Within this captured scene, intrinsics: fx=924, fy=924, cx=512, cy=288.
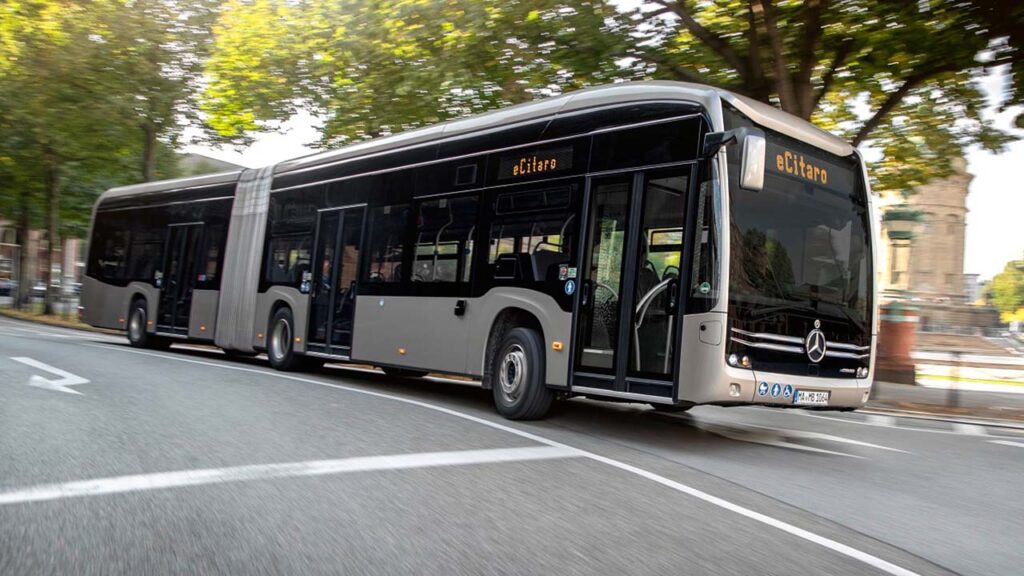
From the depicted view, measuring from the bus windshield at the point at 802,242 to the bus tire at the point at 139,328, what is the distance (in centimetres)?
1465

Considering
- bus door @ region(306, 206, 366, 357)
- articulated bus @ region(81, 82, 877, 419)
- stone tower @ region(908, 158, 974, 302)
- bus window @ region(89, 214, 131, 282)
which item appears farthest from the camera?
stone tower @ region(908, 158, 974, 302)

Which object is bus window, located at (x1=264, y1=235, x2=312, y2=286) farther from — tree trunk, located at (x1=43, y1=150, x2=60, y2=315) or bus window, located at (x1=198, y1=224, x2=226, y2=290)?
A: tree trunk, located at (x1=43, y1=150, x2=60, y2=315)

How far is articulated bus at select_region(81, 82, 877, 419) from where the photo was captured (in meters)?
7.79

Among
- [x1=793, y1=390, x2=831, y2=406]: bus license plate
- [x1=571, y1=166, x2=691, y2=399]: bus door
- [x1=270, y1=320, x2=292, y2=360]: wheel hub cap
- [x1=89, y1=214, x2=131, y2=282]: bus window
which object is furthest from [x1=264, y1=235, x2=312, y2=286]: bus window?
[x1=793, y1=390, x2=831, y2=406]: bus license plate

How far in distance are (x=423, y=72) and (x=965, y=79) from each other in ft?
30.1

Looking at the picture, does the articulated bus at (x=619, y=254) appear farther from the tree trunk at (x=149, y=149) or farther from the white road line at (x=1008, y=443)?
the tree trunk at (x=149, y=149)

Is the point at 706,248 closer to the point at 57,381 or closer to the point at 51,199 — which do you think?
the point at 57,381

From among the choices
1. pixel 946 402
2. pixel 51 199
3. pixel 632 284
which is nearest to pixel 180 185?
pixel 632 284

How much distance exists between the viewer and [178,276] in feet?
59.6

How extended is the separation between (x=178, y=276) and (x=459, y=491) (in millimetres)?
13991

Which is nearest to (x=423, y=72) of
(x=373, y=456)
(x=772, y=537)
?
(x=373, y=456)

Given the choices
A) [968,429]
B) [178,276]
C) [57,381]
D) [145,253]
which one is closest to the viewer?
[57,381]

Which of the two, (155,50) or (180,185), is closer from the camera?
(180,185)

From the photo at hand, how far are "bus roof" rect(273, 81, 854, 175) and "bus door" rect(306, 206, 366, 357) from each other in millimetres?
2087
